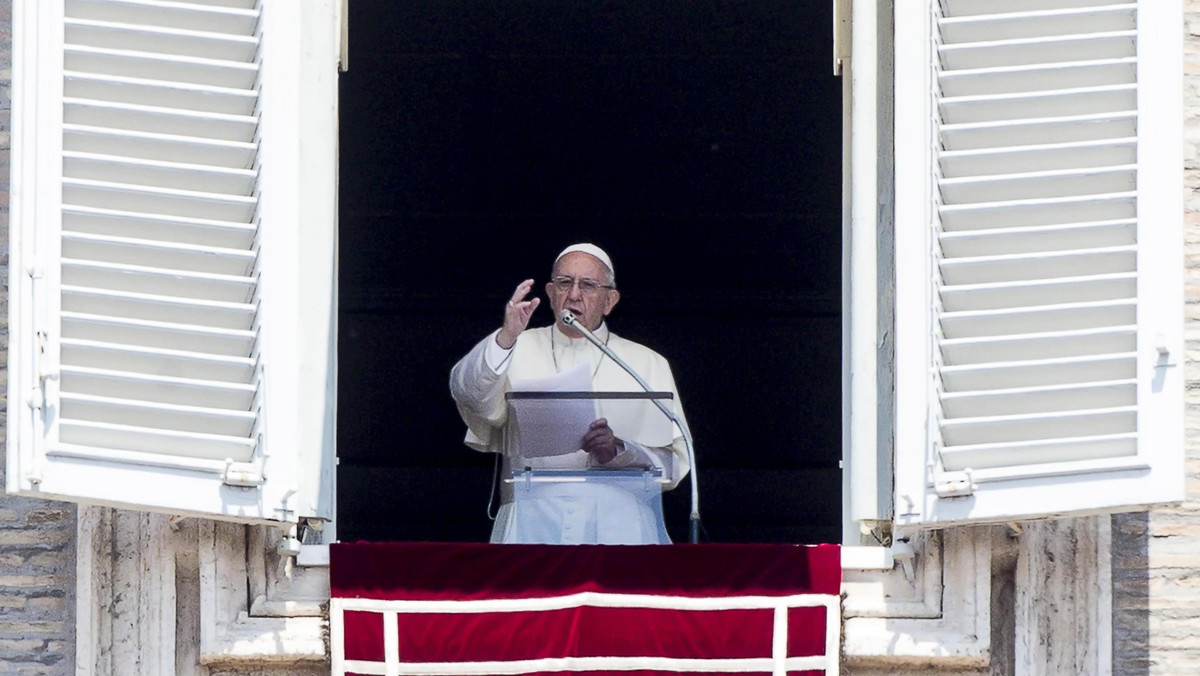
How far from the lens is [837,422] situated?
347 inches

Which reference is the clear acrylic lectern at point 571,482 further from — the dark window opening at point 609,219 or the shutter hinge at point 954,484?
the dark window opening at point 609,219

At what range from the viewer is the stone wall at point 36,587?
5848 millimetres

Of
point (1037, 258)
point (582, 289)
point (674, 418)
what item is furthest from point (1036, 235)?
point (582, 289)

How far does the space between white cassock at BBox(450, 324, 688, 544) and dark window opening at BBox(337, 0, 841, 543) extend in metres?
1.57

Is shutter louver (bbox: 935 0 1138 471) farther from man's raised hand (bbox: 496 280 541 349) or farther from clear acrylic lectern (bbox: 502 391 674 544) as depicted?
man's raised hand (bbox: 496 280 541 349)

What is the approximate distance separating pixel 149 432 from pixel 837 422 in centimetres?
371

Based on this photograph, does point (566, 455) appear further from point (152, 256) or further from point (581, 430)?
point (152, 256)

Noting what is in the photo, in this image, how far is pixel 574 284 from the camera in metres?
6.95

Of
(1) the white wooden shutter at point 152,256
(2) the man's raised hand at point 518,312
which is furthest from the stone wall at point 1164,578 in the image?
(1) the white wooden shutter at point 152,256

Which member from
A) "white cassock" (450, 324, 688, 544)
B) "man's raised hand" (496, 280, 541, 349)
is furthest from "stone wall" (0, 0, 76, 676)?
"man's raised hand" (496, 280, 541, 349)

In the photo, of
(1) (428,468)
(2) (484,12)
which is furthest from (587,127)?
(1) (428,468)

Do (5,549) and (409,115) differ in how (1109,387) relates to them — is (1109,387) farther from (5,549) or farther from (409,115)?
(409,115)

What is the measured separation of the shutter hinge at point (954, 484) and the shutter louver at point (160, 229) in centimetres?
140

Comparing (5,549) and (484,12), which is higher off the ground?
(484,12)
